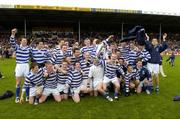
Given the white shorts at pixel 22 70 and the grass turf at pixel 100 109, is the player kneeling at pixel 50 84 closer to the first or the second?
the grass turf at pixel 100 109

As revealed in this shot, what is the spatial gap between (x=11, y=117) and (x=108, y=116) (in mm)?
2449

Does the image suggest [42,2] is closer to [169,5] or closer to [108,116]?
[169,5]

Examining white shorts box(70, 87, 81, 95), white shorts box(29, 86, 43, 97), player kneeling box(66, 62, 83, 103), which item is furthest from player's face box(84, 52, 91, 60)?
white shorts box(29, 86, 43, 97)

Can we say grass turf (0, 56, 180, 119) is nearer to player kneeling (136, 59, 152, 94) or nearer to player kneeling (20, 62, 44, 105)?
player kneeling (20, 62, 44, 105)

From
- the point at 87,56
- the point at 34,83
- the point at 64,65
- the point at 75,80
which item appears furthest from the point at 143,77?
the point at 34,83

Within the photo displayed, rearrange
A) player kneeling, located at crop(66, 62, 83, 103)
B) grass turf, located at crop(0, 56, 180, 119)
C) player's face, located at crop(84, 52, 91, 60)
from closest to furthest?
grass turf, located at crop(0, 56, 180, 119) → player kneeling, located at crop(66, 62, 83, 103) → player's face, located at crop(84, 52, 91, 60)

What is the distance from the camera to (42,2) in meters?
34.9

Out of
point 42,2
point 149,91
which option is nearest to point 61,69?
point 149,91

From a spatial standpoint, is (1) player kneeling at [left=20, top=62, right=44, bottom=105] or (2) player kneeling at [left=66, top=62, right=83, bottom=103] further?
(2) player kneeling at [left=66, top=62, right=83, bottom=103]

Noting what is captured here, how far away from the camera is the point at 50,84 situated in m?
9.62

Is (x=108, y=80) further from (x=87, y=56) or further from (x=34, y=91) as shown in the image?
(x=34, y=91)

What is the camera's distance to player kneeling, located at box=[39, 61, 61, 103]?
9488 mm

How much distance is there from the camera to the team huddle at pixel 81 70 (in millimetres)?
9531

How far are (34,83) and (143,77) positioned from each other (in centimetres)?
364
